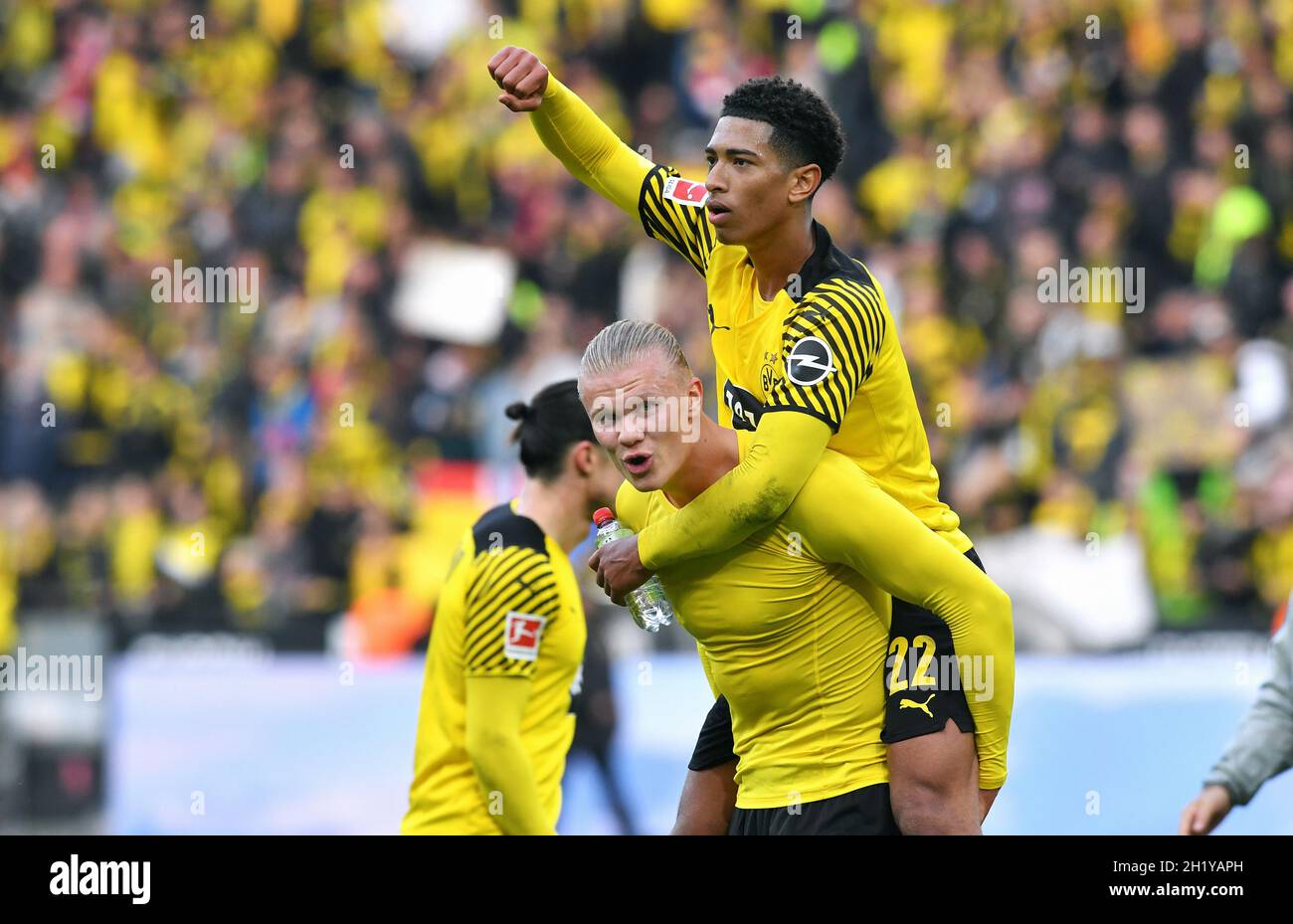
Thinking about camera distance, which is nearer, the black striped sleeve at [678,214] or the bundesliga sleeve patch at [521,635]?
the black striped sleeve at [678,214]

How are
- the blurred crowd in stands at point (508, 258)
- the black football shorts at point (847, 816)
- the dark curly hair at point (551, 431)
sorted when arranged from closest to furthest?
the black football shorts at point (847, 816) < the dark curly hair at point (551, 431) < the blurred crowd in stands at point (508, 258)

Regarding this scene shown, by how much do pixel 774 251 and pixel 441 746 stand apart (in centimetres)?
192

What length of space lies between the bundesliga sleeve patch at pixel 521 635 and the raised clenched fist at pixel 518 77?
1.50 metres

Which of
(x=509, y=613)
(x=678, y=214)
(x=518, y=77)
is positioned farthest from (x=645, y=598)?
(x=518, y=77)

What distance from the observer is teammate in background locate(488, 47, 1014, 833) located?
14.7ft

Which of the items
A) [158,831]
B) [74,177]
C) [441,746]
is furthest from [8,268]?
[441,746]

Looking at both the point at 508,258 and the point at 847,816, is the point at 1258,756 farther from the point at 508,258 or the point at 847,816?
the point at 508,258

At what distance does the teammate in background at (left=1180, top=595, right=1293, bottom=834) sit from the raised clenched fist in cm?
267

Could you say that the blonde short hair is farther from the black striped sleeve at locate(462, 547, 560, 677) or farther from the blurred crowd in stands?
the blurred crowd in stands

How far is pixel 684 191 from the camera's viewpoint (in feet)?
17.6

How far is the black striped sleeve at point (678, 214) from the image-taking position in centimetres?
529

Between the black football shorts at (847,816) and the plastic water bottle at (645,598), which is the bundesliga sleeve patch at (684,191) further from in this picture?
the black football shorts at (847,816)

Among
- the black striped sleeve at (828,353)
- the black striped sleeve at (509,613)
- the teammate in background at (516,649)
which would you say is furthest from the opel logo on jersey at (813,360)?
the black striped sleeve at (509,613)

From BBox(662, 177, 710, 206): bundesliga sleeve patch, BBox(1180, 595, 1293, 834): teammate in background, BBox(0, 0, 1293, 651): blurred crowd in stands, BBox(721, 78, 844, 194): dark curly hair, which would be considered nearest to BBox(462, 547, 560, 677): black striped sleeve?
BBox(662, 177, 710, 206): bundesliga sleeve patch
